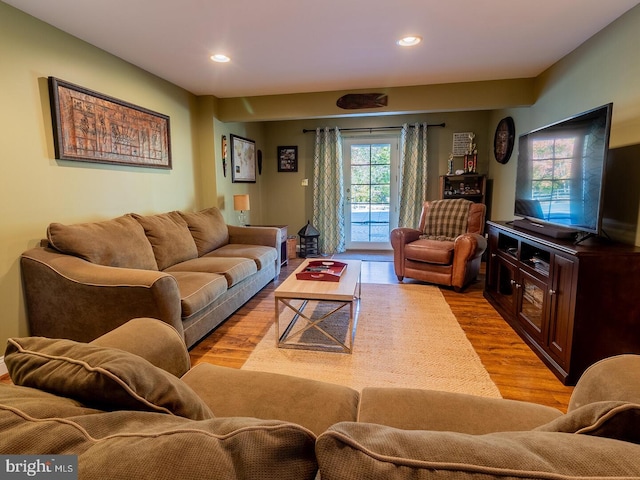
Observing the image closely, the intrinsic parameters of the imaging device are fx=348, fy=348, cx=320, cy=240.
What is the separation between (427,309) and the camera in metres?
3.25

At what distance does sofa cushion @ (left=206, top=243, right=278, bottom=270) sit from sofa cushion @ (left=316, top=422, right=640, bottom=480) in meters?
3.01

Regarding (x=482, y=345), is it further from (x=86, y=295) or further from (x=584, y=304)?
(x=86, y=295)

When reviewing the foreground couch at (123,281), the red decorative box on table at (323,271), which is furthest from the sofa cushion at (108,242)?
the red decorative box on table at (323,271)

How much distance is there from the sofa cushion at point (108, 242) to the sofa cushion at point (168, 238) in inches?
4.3

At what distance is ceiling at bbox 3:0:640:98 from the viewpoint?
220 cm

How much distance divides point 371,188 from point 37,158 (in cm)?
441

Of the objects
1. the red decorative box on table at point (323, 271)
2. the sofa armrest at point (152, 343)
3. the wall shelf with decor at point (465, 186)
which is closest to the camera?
the sofa armrest at point (152, 343)

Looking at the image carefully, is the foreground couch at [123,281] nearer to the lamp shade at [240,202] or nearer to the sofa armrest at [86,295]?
the sofa armrest at [86,295]

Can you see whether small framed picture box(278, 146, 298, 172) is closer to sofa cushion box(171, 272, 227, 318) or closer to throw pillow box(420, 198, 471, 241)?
throw pillow box(420, 198, 471, 241)

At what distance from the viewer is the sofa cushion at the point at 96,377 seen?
0.69m

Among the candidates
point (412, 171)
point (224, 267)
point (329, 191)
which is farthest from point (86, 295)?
point (412, 171)

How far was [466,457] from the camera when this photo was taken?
0.48 metres

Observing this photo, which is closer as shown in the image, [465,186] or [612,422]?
[612,422]

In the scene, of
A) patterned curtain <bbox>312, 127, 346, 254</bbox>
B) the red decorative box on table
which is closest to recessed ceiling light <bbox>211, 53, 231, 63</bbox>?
the red decorative box on table
